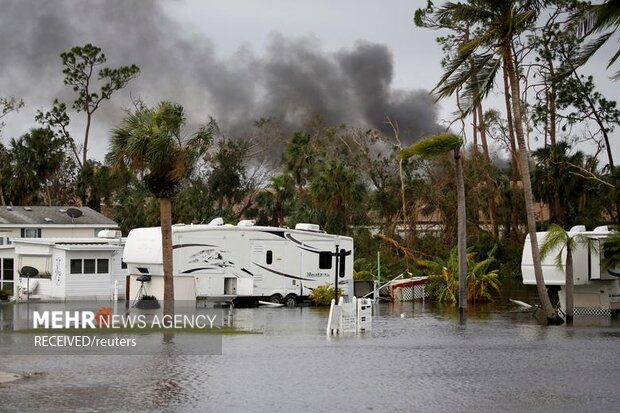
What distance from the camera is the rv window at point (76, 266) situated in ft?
156

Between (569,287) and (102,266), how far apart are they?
21669mm

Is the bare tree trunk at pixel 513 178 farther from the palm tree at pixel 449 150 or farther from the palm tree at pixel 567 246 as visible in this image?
the palm tree at pixel 567 246

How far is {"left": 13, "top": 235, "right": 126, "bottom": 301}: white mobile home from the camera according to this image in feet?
156

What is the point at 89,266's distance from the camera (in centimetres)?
4816

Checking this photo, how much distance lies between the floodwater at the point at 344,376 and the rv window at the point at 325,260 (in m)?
13.8

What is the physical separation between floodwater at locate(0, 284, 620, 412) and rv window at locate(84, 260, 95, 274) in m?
17.5

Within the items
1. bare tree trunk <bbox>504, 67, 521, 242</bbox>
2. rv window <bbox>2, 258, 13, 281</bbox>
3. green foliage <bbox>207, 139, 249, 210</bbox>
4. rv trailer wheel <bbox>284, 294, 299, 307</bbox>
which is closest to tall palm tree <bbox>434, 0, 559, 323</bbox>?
rv trailer wheel <bbox>284, 294, 299, 307</bbox>

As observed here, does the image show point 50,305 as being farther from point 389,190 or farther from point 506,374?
point 389,190

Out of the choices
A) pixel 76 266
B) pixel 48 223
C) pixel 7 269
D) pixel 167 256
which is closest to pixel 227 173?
pixel 48 223

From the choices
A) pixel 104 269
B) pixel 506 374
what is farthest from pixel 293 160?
pixel 506 374

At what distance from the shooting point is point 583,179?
67.9 metres

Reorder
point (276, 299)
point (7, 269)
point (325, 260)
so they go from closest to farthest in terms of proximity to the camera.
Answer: point (276, 299) → point (325, 260) → point (7, 269)

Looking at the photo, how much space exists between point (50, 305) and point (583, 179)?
123 ft

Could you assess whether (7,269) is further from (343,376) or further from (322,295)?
(343,376)
